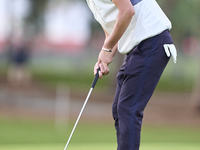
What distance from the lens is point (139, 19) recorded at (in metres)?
3.70

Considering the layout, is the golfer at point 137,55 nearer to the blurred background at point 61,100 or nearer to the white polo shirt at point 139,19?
the white polo shirt at point 139,19

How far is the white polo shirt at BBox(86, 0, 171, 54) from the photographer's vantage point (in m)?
3.69

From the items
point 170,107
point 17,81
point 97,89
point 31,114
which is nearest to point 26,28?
point 17,81

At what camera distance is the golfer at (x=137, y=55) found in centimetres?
366

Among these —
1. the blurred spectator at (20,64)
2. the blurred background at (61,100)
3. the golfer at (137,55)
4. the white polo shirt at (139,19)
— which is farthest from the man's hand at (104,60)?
the blurred spectator at (20,64)

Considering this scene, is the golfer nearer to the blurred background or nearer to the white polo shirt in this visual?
the white polo shirt

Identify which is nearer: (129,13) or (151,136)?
(129,13)

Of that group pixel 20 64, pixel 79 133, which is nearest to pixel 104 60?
pixel 79 133

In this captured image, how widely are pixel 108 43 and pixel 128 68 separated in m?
0.25

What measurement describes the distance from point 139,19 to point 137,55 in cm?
28

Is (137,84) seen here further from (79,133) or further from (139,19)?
(79,133)

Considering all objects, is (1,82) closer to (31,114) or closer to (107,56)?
(31,114)

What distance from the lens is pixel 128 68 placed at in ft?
12.2

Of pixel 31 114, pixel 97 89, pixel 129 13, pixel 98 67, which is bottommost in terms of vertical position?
pixel 97 89
